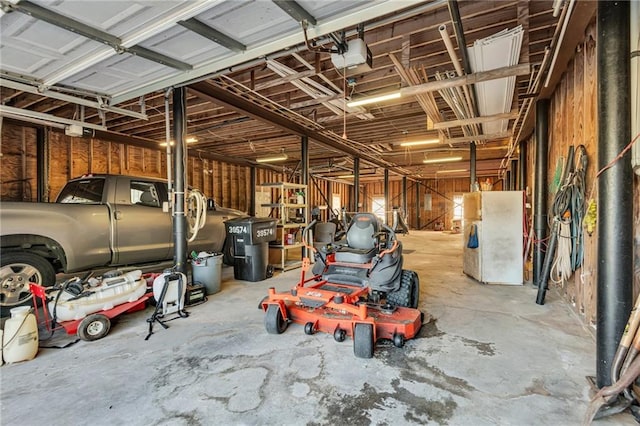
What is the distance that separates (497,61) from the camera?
317 centimetres

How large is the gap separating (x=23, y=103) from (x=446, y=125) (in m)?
7.38

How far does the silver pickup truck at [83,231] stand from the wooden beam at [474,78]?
3.82 meters

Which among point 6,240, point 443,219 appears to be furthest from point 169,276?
point 443,219

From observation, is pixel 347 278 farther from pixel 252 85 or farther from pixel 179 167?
pixel 252 85

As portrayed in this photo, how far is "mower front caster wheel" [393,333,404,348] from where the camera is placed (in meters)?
2.47

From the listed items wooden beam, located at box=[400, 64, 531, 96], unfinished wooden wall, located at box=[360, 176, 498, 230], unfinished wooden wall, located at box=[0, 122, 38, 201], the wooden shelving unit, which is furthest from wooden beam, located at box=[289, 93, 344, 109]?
unfinished wooden wall, located at box=[360, 176, 498, 230]

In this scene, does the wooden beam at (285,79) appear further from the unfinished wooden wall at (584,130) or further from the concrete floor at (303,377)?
the concrete floor at (303,377)

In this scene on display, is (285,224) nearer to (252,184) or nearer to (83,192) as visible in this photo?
(83,192)

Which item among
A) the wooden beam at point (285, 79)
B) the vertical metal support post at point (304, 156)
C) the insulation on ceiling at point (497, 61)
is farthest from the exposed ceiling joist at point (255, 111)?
the insulation on ceiling at point (497, 61)

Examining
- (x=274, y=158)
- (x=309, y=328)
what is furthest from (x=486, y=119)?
(x=274, y=158)

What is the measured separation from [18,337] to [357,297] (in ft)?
9.58

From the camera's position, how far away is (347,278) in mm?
3256

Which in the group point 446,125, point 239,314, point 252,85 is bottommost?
point 239,314

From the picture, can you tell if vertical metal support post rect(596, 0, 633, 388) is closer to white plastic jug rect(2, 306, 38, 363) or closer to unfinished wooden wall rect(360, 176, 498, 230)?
→ white plastic jug rect(2, 306, 38, 363)
